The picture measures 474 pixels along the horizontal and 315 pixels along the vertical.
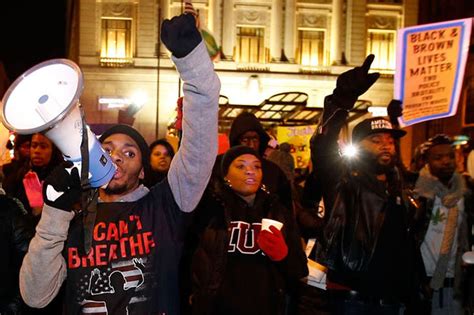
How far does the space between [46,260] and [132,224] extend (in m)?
0.40

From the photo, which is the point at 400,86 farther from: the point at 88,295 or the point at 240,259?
the point at 88,295

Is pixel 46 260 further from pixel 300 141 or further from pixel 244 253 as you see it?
pixel 300 141

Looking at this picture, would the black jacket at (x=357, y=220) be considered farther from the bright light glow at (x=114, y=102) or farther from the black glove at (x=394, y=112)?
the bright light glow at (x=114, y=102)

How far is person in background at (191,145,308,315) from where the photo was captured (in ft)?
14.7

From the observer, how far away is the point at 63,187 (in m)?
2.57

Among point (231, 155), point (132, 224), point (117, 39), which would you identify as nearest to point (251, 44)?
point (117, 39)

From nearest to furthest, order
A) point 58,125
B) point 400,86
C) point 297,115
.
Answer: point 58,125
point 400,86
point 297,115

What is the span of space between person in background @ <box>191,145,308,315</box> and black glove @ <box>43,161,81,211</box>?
Result: 1958 millimetres

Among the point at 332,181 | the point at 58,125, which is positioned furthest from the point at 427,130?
the point at 58,125

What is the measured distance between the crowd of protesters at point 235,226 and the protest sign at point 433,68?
1958mm

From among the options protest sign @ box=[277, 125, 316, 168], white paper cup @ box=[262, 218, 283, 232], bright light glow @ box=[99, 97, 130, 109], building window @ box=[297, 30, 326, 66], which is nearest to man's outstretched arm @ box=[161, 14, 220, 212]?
white paper cup @ box=[262, 218, 283, 232]

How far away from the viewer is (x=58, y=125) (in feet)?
8.16

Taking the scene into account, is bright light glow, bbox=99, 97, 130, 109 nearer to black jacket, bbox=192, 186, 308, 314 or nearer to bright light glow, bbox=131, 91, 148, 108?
bright light glow, bbox=131, 91, 148, 108

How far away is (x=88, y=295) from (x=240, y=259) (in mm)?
1889
